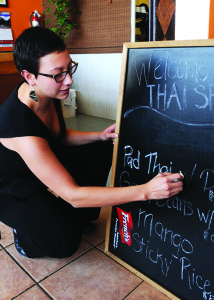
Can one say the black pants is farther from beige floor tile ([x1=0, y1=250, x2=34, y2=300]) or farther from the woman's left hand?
the woman's left hand

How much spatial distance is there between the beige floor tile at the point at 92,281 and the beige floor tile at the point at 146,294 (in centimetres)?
3

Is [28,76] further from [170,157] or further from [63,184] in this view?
[170,157]

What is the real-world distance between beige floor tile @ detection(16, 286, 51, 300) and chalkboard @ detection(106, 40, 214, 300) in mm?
397

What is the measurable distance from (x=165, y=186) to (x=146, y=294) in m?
0.52

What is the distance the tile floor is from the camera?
1.17 m

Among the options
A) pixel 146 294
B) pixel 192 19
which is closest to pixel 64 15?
pixel 192 19

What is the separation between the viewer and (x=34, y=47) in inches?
40.1

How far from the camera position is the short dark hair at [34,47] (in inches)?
40.0

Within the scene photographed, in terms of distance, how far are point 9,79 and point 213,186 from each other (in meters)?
1.93

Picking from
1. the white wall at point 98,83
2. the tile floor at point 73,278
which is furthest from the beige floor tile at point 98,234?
the white wall at point 98,83

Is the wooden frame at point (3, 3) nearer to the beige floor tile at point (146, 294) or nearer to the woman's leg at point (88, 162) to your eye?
the woman's leg at point (88, 162)

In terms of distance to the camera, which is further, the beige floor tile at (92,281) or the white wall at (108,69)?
the white wall at (108,69)

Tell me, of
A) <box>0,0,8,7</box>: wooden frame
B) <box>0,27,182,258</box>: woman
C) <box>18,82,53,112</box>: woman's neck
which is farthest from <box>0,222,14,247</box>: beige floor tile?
<box>0,0,8,7</box>: wooden frame

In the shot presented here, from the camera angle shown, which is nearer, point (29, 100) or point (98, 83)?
point (29, 100)
